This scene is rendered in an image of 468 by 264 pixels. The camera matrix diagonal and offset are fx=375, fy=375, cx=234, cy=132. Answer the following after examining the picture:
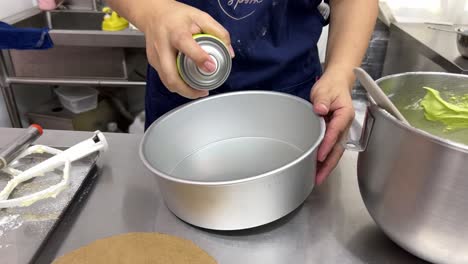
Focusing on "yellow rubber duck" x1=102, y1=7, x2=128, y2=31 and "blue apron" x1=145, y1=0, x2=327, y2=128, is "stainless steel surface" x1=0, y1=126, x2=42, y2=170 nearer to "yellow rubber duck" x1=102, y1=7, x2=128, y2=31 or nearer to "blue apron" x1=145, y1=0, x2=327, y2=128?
"blue apron" x1=145, y1=0, x2=327, y2=128

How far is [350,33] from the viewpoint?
1.83 feet

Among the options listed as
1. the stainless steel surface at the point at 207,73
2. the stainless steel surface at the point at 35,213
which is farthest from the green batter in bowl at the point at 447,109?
the stainless steel surface at the point at 35,213

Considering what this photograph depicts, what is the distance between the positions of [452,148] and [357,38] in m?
0.34

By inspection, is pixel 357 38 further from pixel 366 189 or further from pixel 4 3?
pixel 4 3

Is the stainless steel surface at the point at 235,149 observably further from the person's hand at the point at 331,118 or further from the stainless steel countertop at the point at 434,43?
the stainless steel countertop at the point at 434,43

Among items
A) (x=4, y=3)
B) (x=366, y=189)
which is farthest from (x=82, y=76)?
(x=366, y=189)

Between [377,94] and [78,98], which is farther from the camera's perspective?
[78,98]

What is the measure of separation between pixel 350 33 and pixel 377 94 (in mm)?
271

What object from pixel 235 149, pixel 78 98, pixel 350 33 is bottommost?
pixel 78 98

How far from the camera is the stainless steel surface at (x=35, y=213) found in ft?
1.19

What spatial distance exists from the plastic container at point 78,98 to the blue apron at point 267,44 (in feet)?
3.17

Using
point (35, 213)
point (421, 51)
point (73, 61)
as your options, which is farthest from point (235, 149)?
point (73, 61)

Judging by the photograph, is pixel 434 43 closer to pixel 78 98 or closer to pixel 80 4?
pixel 78 98

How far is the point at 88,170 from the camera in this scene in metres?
0.47
